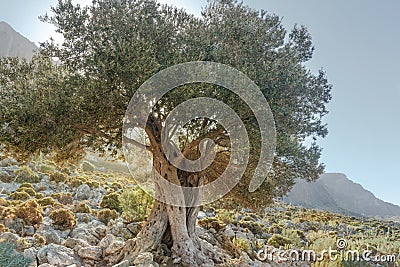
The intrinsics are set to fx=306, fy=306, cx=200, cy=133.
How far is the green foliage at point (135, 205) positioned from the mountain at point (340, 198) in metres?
65.9

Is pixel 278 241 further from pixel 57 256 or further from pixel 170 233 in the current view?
pixel 57 256

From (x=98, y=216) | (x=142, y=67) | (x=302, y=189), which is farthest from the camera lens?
(x=302, y=189)

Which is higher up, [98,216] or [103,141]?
[103,141]

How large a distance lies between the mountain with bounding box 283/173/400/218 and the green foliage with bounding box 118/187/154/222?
65.9 meters

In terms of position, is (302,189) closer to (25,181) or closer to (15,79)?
(25,181)

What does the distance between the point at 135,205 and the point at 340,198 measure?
139071 mm

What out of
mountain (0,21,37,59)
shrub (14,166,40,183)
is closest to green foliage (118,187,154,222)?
shrub (14,166,40,183)

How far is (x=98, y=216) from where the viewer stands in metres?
17.6

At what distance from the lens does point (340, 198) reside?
137000 millimetres

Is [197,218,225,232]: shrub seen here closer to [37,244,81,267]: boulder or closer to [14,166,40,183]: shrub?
[37,244,81,267]: boulder

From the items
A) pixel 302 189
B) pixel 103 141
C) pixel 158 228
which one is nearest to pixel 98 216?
pixel 158 228

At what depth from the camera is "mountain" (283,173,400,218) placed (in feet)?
304

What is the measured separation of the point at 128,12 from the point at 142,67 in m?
2.38

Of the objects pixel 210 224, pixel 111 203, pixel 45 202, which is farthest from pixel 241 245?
pixel 45 202
